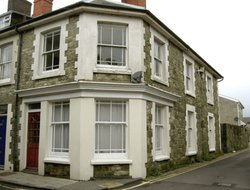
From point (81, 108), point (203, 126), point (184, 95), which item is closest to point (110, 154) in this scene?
point (81, 108)

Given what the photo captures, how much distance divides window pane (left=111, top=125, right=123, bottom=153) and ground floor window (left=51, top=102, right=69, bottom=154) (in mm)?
1731

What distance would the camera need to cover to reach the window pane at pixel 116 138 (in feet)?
36.2

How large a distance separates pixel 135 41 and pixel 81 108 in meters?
3.38

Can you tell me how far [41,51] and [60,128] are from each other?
3.45 metres

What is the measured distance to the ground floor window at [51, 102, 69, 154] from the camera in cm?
1127

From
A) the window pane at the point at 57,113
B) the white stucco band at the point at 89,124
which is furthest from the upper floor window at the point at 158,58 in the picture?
the window pane at the point at 57,113

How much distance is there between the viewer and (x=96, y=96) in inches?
425

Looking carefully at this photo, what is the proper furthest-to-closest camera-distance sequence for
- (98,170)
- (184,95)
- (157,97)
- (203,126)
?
(203,126)
(184,95)
(157,97)
(98,170)

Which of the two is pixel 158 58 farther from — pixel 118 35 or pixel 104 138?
pixel 104 138

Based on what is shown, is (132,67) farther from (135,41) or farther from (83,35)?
(83,35)

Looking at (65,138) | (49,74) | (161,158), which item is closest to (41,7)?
(49,74)

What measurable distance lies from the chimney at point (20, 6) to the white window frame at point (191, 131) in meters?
11.0

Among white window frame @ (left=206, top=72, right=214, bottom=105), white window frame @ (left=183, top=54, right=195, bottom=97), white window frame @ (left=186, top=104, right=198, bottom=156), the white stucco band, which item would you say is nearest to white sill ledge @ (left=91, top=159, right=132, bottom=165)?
the white stucco band

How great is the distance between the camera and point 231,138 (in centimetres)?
2453
